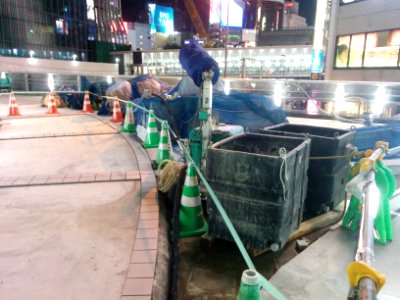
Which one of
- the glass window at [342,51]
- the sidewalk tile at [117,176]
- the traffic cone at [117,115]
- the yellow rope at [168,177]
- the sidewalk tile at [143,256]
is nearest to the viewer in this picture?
the sidewalk tile at [143,256]

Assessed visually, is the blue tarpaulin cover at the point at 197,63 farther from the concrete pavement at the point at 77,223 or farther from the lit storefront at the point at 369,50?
the lit storefront at the point at 369,50

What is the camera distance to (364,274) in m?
1.44

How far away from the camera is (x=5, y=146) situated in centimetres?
694

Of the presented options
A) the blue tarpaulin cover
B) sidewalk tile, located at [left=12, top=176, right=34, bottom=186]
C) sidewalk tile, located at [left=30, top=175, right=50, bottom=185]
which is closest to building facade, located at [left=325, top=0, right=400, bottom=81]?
the blue tarpaulin cover

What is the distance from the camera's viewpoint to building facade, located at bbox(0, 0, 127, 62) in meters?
32.6

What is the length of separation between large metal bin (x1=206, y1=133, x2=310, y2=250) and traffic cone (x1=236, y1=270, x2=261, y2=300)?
143 centimetres

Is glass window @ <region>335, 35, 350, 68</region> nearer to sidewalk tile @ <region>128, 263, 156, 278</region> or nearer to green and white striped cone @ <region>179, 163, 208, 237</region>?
green and white striped cone @ <region>179, 163, 208, 237</region>

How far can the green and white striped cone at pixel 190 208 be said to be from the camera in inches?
155

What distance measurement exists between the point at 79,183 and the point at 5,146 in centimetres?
331

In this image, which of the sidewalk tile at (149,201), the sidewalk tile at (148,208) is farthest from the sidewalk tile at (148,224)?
the sidewalk tile at (149,201)

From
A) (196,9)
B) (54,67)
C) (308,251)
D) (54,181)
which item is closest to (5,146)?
(54,181)

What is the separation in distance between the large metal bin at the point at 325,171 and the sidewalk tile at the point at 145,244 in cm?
216

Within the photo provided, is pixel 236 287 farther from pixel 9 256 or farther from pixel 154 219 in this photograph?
pixel 9 256

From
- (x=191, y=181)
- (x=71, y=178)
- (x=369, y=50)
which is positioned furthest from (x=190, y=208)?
(x=369, y=50)
